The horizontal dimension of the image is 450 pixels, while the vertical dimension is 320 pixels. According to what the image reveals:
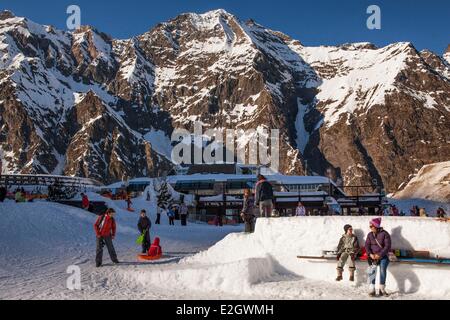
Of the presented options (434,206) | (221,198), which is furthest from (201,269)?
(434,206)

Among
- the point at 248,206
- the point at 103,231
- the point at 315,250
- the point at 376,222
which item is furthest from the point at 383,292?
the point at 103,231

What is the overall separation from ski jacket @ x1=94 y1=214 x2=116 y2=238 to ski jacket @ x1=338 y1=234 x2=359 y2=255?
23.2 ft

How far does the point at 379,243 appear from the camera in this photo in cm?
1134

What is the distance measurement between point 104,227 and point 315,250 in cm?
637

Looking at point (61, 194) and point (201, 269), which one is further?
point (61, 194)

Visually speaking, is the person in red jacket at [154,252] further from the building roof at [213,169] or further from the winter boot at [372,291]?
the building roof at [213,169]

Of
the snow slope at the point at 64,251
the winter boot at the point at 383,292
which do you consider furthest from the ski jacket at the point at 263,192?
the winter boot at the point at 383,292

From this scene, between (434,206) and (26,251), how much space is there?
37343 mm

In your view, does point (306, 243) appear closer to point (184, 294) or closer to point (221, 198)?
point (184, 294)

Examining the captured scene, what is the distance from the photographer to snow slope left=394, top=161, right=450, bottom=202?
173 feet

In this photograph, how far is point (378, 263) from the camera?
11320 millimetres

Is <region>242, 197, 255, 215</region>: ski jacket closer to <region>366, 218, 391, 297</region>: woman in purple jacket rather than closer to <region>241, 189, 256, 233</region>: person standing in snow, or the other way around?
<region>241, 189, 256, 233</region>: person standing in snow

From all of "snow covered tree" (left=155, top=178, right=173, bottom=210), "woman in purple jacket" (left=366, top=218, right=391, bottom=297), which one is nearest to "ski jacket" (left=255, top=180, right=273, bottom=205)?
"woman in purple jacket" (left=366, top=218, right=391, bottom=297)

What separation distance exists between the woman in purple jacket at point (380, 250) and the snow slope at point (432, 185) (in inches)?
1642
